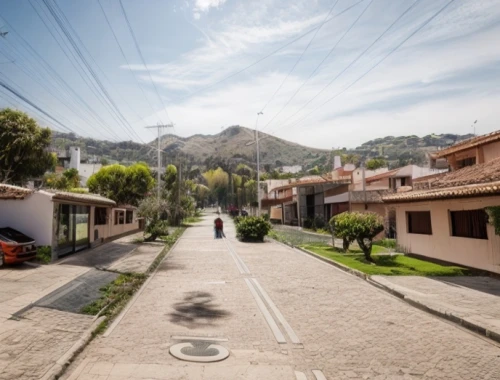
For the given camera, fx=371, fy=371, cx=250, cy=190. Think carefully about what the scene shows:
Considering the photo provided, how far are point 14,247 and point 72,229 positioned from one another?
535 centimetres

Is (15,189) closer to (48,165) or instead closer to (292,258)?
(292,258)

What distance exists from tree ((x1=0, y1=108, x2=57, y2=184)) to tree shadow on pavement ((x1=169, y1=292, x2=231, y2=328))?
82.4 feet

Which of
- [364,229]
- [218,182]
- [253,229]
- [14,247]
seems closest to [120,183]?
[253,229]

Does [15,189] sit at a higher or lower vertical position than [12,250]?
higher

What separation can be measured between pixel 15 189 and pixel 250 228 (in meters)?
17.1

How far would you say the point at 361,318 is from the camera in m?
8.05

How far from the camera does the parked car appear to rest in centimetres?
1341

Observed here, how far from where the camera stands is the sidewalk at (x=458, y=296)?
757 centimetres

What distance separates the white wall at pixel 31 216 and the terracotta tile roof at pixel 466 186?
16023 millimetres

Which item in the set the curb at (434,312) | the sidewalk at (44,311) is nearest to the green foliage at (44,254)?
the sidewalk at (44,311)

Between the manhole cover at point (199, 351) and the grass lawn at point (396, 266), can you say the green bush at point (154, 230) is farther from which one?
the manhole cover at point (199, 351)

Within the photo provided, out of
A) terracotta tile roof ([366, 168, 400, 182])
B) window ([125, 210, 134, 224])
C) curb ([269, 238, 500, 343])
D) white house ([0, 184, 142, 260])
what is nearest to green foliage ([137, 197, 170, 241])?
window ([125, 210, 134, 224])

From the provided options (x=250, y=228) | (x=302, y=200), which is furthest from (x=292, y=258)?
(x=302, y=200)

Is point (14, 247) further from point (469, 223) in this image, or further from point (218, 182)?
point (218, 182)
